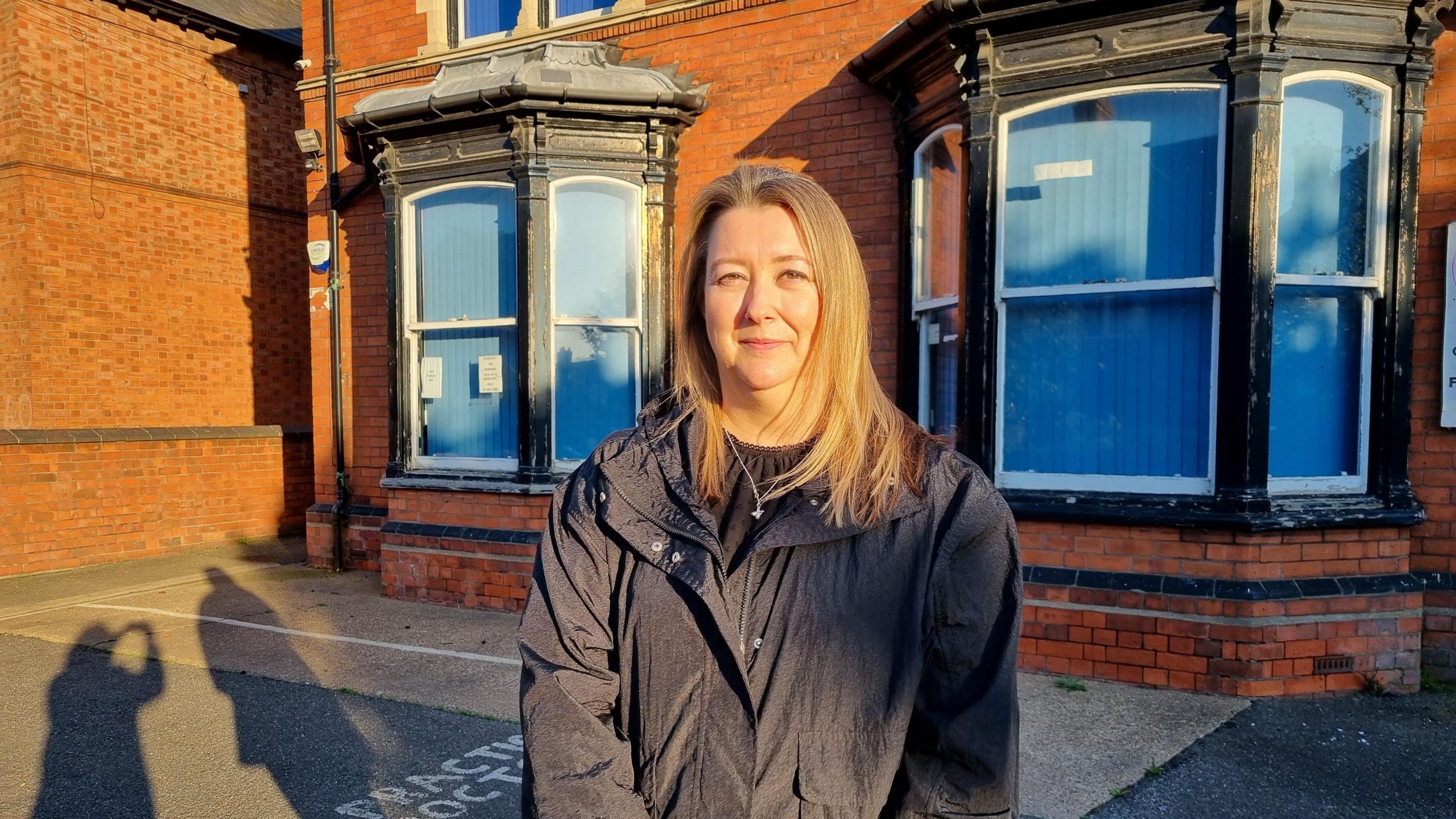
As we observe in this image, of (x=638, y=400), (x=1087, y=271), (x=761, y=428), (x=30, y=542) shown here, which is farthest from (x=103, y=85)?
(x=761, y=428)

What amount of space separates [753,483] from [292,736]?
3619 mm

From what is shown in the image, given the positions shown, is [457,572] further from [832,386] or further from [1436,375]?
[1436,375]

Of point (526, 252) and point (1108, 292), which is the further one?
point (526, 252)

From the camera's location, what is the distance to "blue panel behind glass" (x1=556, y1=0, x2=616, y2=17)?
24.1 feet

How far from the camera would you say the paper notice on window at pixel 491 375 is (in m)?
7.12

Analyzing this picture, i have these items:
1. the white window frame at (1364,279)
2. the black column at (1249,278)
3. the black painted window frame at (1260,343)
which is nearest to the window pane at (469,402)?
the black painted window frame at (1260,343)

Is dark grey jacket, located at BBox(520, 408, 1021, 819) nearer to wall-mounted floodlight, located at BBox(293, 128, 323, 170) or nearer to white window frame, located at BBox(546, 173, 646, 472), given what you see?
white window frame, located at BBox(546, 173, 646, 472)

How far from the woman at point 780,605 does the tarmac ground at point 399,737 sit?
2165 mm

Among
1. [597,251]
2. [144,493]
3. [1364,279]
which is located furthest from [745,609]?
[144,493]

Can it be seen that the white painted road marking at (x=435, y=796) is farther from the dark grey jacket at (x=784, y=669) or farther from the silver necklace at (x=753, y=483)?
the silver necklace at (x=753, y=483)

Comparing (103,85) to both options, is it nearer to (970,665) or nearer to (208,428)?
(208,428)

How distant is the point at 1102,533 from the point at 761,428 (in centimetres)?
368

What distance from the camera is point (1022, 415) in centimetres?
524

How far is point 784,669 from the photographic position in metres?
1.54
